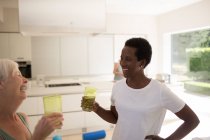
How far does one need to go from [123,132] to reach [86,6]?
2.28 metres

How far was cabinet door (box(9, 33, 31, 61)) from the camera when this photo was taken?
4785 mm

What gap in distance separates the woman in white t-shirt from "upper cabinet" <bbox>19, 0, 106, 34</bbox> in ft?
6.55

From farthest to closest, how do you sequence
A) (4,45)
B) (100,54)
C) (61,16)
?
(100,54)
(4,45)
(61,16)

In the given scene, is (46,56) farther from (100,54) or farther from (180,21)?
(180,21)

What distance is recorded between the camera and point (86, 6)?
122 inches

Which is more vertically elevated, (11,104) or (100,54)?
(100,54)

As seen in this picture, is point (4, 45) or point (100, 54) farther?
point (100, 54)

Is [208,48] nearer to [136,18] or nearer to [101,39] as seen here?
[136,18]

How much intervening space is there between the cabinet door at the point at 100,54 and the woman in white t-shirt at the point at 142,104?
4.13m

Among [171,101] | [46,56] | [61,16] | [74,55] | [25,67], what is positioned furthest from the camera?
[74,55]

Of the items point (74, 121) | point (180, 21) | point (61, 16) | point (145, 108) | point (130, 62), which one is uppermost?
point (180, 21)

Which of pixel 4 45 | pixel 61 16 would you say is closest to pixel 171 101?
pixel 61 16

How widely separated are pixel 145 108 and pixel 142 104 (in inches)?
1.1

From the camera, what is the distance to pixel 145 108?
1192 mm
